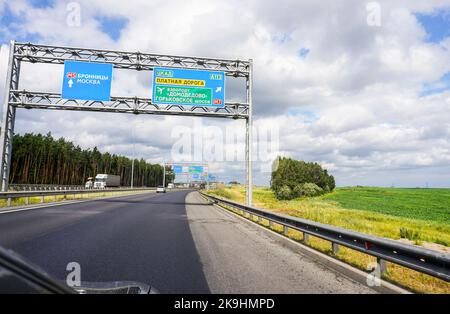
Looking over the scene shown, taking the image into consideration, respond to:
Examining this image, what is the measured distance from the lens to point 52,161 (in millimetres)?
77438

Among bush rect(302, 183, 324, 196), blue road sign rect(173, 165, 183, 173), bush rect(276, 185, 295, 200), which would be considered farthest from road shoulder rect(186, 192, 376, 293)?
blue road sign rect(173, 165, 183, 173)

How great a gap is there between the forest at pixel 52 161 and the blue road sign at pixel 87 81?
56.9 m

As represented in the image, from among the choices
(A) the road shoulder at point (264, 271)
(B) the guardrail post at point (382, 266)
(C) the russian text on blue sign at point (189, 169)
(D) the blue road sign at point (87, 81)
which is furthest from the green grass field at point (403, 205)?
(C) the russian text on blue sign at point (189, 169)

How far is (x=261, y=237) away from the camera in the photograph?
999 centimetres

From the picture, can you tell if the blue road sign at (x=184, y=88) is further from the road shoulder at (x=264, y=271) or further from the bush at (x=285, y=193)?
the bush at (x=285, y=193)

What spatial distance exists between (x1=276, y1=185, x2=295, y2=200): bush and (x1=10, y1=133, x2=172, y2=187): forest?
54.8 m

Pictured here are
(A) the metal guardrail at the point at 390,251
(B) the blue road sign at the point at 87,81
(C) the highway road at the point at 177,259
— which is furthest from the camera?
(B) the blue road sign at the point at 87,81

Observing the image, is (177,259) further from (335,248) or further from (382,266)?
(382,266)

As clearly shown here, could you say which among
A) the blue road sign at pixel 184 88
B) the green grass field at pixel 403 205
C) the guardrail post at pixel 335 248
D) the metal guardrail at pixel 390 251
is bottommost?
the green grass field at pixel 403 205

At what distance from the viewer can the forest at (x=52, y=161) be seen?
219 ft

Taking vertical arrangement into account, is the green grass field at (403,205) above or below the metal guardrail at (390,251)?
below

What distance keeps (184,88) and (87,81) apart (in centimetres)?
590

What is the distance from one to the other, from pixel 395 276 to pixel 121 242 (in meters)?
6.25
